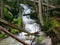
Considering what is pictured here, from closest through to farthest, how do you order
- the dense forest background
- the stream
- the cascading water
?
the stream < the dense forest background < the cascading water

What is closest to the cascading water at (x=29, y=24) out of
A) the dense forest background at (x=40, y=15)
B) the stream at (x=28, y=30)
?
the stream at (x=28, y=30)

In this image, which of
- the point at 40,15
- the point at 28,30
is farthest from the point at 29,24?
the point at 40,15

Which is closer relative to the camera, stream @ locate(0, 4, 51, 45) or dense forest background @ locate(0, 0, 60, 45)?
stream @ locate(0, 4, 51, 45)

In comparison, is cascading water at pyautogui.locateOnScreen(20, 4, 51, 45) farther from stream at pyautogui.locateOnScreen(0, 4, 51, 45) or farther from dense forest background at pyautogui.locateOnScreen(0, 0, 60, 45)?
dense forest background at pyautogui.locateOnScreen(0, 0, 60, 45)

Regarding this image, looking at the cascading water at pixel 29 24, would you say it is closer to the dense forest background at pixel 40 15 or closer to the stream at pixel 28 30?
the stream at pixel 28 30

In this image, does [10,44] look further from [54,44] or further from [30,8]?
[30,8]

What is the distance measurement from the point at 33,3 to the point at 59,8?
1158mm

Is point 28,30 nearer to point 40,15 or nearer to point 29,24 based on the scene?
point 29,24

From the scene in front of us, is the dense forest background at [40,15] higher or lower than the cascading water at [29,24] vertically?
higher

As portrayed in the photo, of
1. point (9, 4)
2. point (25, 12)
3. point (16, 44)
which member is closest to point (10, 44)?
point (16, 44)

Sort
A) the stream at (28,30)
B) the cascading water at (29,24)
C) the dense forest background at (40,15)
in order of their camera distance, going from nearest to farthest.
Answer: the stream at (28,30)
the dense forest background at (40,15)
the cascading water at (29,24)

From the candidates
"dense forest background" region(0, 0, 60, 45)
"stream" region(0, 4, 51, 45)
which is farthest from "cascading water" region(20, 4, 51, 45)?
"dense forest background" region(0, 0, 60, 45)

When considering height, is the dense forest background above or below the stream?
above

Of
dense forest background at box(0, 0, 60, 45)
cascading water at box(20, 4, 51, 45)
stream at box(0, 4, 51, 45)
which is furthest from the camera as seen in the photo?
cascading water at box(20, 4, 51, 45)
